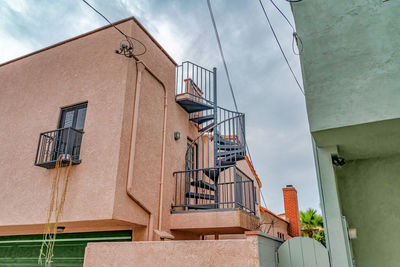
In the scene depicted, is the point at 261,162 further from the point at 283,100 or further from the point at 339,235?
the point at 339,235

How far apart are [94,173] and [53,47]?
3949 mm

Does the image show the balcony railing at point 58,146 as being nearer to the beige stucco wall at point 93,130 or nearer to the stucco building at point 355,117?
the beige stucco wall at point 93,130

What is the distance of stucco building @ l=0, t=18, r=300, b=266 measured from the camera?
5.62 metres

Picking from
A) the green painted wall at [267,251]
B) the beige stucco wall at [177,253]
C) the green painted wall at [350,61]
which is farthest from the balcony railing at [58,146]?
the green painted wall at [350,61]

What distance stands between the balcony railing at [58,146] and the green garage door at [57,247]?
1747mm

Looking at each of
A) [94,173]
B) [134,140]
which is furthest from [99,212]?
[134,140]

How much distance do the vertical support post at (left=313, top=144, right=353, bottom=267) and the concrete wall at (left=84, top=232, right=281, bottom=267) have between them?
747mm

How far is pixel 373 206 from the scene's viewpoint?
4188 millimetres

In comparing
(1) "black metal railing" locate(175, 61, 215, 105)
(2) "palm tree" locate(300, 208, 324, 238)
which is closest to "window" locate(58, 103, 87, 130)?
(1) "black metal railing" locate(175, 61, 215, 105)

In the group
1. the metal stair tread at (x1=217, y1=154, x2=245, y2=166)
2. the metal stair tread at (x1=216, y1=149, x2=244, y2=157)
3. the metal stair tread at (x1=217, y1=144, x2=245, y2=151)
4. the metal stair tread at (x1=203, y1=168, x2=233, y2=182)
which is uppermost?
the metal stair tread at (x1=217, y1=144, x2=245, y2=151)

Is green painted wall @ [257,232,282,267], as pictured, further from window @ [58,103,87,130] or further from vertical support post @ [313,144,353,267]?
window @ [58,103,87,130]

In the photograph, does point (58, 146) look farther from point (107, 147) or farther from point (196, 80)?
point (196, 80)

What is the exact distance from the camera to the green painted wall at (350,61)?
3408 millimetres

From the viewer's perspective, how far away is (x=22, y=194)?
20.7ft
